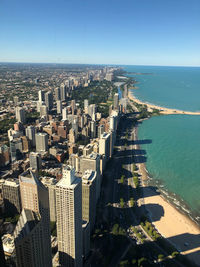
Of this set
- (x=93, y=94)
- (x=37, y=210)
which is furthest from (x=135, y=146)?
(x=93, y=94)

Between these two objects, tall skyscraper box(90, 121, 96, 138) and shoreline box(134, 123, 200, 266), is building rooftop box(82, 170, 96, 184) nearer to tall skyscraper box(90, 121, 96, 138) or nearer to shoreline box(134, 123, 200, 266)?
shoreline box(134, 123, 200, 266)

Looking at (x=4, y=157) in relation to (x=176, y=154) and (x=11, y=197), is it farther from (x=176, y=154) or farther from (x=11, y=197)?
(x=176, y=154)

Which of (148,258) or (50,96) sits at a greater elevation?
(50,96)

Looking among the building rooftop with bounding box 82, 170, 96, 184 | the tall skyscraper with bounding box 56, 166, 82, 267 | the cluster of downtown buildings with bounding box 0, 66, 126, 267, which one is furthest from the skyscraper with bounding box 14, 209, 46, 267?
the building rooftop with bounding box 82, 170, 96, 184

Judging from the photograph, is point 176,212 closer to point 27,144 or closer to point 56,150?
point 56,150

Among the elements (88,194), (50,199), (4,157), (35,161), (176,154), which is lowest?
(176,154)

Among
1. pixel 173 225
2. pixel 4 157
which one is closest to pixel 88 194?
pixel 173 225

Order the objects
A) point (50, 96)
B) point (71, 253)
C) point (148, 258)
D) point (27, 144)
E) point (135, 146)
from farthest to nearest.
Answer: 1. point (50, 96)
2. point (135, 146)
3. point (27, 144)
4. point (148, 258)
5. point (71, 253)
